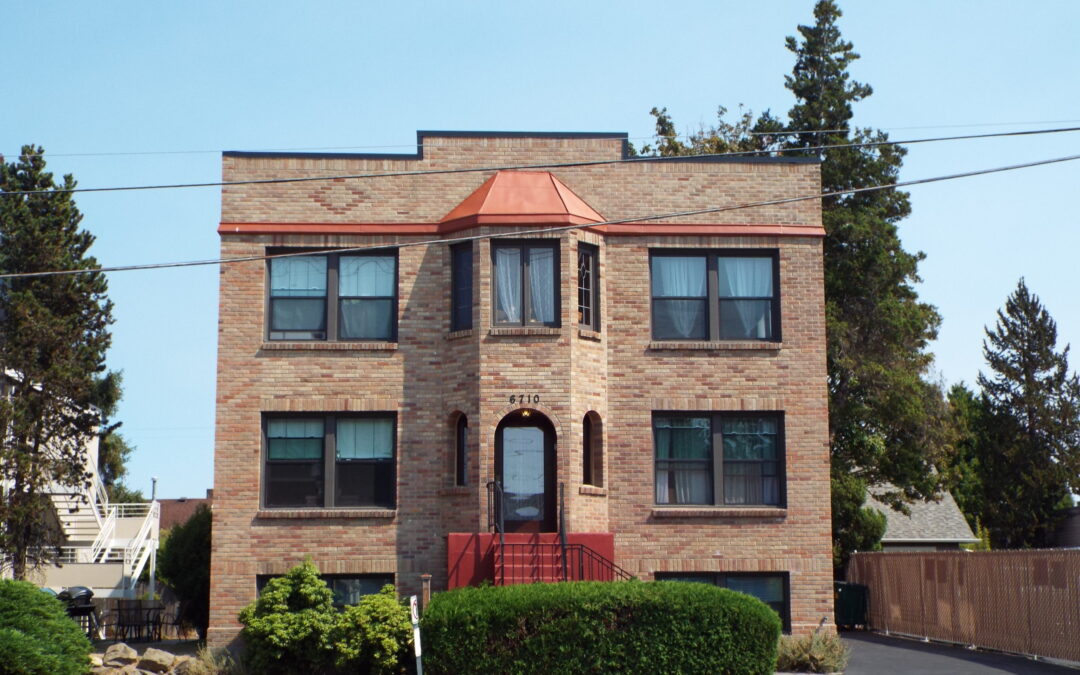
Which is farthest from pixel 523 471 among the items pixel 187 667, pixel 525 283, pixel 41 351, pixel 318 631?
pixel 41 351

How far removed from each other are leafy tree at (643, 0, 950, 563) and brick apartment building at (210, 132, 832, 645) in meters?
10.9

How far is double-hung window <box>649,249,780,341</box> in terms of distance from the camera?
76.8ft

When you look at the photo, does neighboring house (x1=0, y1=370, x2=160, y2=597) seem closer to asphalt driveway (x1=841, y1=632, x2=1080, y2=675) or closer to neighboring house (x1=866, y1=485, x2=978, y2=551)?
asphalt driveway (x1=841, y1=632, x2=1080, y2=675)

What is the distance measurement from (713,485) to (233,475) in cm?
873

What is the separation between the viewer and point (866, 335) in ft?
115

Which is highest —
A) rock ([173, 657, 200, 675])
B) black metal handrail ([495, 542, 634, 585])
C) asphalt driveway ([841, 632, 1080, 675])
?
black metal handrail ([495, 542, 634, 585])

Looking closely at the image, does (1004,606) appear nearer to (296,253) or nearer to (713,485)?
(713,485)

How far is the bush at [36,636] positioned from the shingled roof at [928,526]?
3260 cm

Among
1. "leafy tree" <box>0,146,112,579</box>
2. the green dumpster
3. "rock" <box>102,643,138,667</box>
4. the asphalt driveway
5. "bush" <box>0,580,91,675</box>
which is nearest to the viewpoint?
"bush" <box>0,580,91,675</box>

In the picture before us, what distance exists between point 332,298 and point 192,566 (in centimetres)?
838

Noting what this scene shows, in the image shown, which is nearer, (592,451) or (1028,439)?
(592,451)

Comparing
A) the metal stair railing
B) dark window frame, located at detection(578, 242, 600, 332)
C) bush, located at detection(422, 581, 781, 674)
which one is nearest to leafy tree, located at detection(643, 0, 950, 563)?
dark window frame, located at detection(578, 242, 600, 332)

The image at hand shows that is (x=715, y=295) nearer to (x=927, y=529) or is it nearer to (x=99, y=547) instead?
(x=99, y=547)

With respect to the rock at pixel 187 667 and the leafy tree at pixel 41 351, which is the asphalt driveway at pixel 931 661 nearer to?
the rock at pixel 187 667
